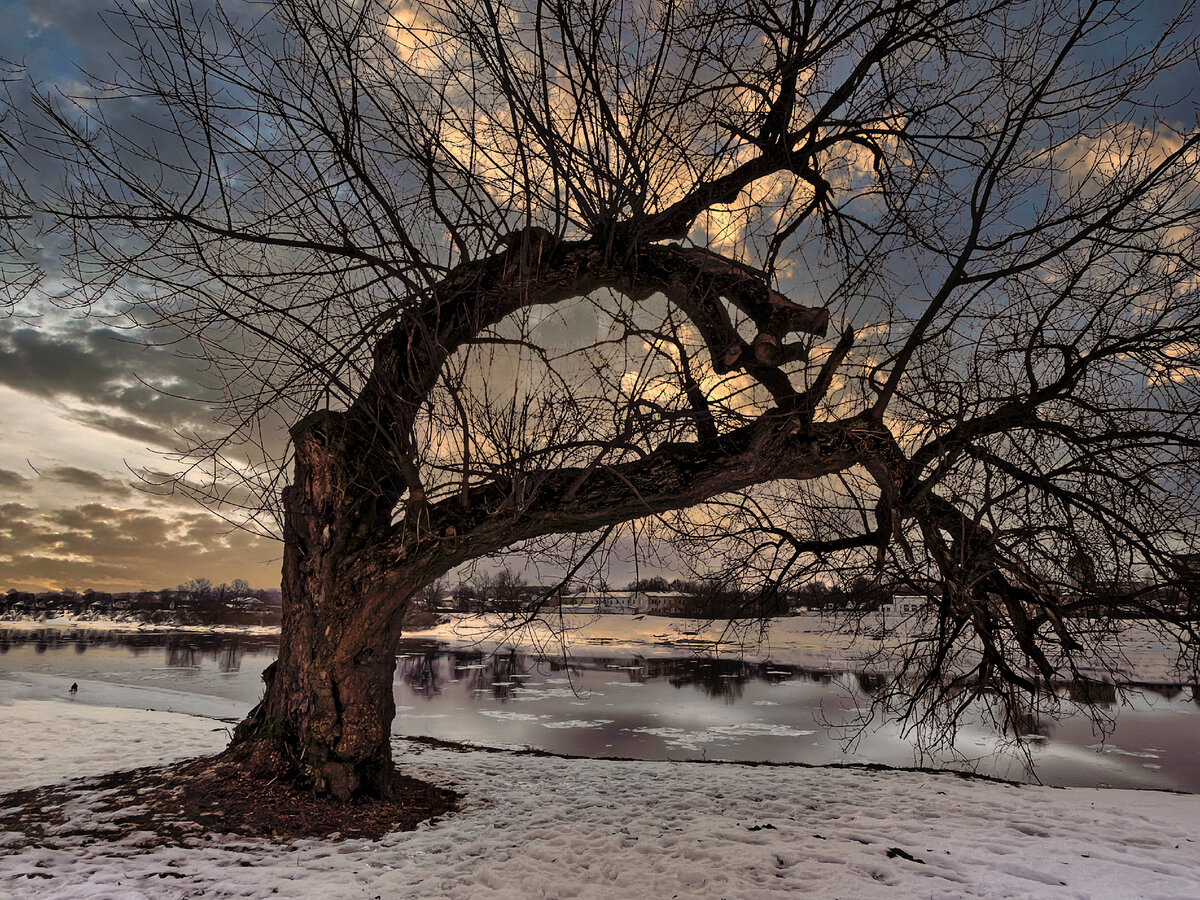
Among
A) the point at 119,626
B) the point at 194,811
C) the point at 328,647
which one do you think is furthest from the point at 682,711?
the point at 119,626

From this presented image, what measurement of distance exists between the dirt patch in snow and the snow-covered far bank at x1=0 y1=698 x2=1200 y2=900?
105mm

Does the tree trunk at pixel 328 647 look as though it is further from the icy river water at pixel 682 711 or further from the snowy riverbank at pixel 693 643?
the snowy riverbank at pixel 693 643

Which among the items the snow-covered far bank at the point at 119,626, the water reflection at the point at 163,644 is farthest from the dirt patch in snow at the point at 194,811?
the snow-covered far bank at the point at 119,626

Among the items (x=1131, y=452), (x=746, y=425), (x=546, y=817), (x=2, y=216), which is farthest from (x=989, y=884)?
(x=2, y=216)

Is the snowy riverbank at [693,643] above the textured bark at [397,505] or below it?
below

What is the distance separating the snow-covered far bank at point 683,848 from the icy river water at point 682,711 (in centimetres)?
80

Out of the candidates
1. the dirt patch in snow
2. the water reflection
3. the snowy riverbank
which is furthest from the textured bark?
the water reflection

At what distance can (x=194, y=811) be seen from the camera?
4812 millimetres

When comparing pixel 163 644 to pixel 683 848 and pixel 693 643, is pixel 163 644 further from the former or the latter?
pixel 683 848

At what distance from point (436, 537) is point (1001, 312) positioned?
513 cm

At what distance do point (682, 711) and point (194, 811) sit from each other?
10629mm

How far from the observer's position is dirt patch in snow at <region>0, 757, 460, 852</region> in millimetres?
4453

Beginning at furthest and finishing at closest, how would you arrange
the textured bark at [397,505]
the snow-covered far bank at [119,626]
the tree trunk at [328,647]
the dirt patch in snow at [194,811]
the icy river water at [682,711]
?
the snow-covered far bank at [119,626], the icy river water at [682,711], the tree trunk at [328,647], the textured bark at [397,505], the dirt patch in snow at [194,811]

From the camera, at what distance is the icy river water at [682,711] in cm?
998
